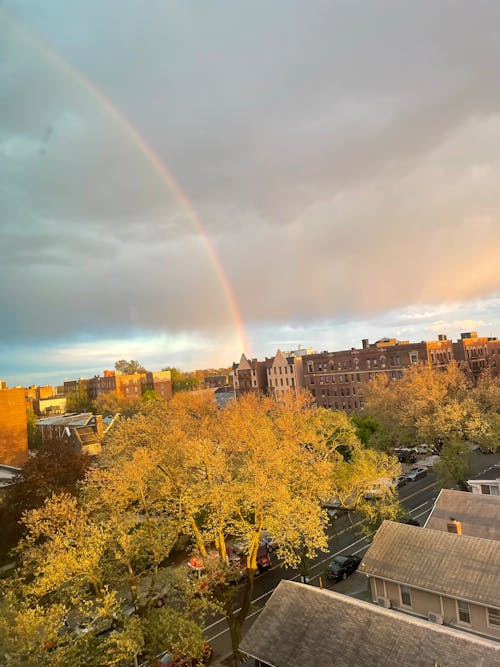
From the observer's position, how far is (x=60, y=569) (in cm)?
1750

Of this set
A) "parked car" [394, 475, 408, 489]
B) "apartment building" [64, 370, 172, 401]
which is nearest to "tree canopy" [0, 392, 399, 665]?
"parked car" [394, 475, 408, 489]

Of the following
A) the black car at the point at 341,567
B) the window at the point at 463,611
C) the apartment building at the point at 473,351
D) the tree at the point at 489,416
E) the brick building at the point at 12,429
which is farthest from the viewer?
the apartment building at the point at 473,351

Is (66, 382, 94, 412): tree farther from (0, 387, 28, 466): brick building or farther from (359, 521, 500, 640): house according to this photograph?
(359, 521, 500, 640): house

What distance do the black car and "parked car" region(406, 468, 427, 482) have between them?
2275cm

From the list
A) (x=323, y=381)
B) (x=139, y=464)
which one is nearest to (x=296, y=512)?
(x=139, y=464)

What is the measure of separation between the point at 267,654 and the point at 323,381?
7649cm

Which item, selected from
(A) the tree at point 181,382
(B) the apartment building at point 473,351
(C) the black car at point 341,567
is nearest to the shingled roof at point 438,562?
(C) the black car at point 341,567

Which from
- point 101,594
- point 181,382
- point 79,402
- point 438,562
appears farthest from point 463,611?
point 181,382

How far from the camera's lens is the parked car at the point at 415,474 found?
50.3 meters

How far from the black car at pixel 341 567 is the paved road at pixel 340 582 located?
1.15 ft

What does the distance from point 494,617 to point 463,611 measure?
1.30 meters

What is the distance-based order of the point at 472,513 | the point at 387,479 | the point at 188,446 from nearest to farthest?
1. the point at 188,446
2. the point at 472,513
3. the point at 387,479

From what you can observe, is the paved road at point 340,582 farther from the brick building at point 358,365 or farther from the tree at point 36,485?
the brick building at point 358,365

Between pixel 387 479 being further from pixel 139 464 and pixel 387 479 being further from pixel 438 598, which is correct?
pixel 139 464
